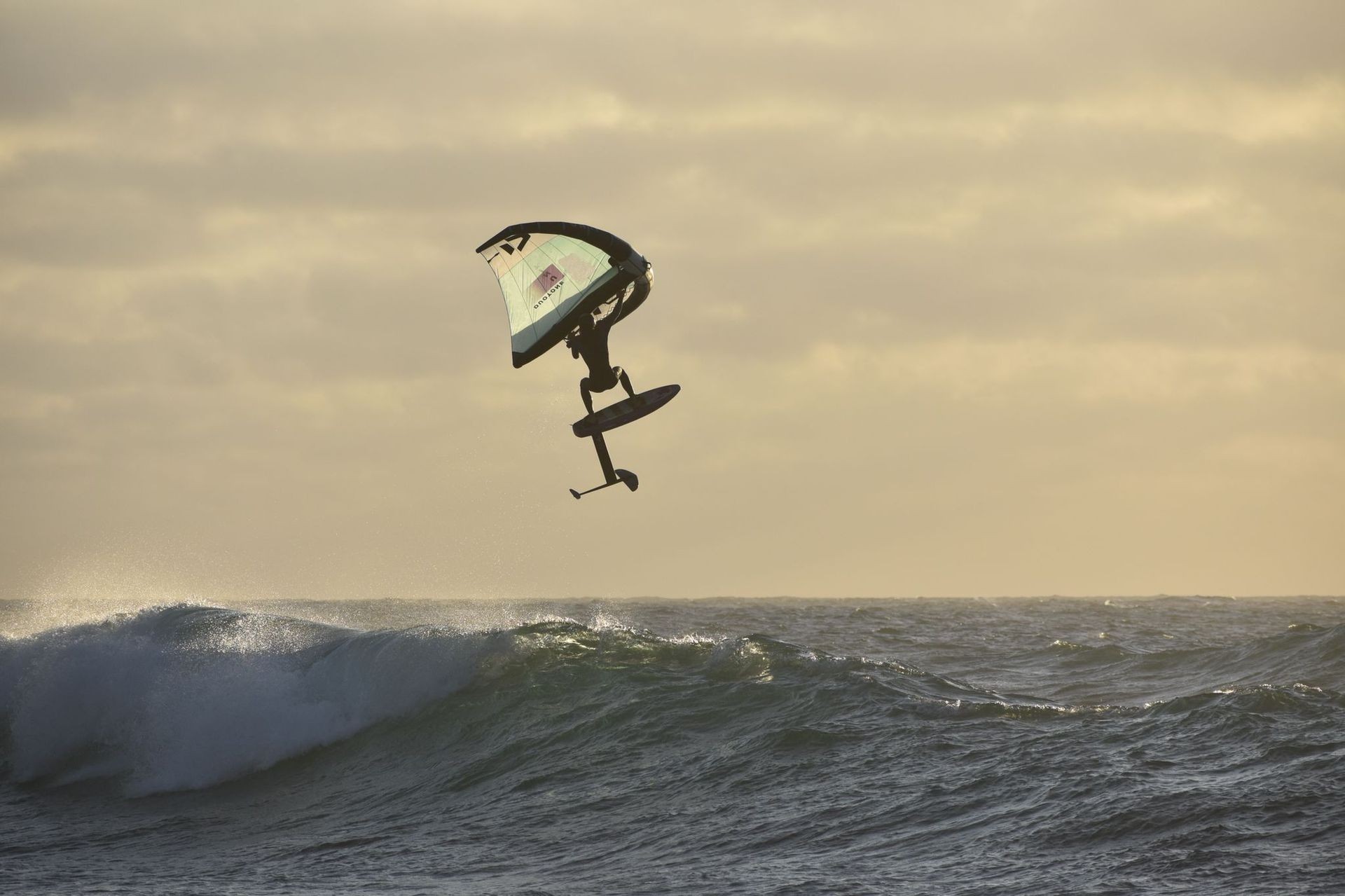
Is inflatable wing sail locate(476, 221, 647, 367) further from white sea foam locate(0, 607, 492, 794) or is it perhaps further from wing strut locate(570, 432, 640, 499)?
white sea foam locate(0, 607, 492, 794)

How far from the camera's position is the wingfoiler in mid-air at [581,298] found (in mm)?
11719

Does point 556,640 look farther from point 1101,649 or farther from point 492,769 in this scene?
point 1101,649

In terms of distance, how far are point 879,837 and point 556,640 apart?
31.4ft

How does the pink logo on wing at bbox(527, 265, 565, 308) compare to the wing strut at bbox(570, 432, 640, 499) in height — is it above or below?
above

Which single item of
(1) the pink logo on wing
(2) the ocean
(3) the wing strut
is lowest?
(2) the ocean

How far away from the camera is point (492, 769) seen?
15531 millimetres

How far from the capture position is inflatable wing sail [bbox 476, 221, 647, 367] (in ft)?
38.3

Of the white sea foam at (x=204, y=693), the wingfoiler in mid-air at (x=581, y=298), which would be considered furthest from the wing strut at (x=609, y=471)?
the white sea foam at (x=204, y=693)

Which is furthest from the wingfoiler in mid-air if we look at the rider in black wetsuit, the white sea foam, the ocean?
the white sea foam

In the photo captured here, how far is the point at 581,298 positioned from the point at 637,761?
5.74 m

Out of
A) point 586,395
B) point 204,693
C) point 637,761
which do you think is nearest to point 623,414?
point 586,395

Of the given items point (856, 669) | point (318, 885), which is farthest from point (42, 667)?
point (856, 669)

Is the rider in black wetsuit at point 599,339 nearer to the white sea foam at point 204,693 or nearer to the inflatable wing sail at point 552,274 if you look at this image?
the inflatable wing sail at point 552,274

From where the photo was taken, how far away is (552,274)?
39.8 ft
